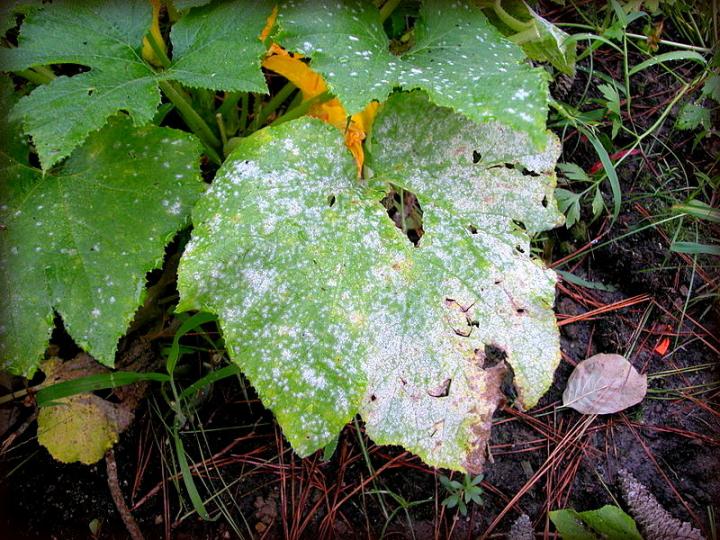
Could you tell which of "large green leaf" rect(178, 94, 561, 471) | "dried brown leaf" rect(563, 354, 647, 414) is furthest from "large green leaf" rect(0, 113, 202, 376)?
"dried brown leaf" rect(563, 354, 647, 414)

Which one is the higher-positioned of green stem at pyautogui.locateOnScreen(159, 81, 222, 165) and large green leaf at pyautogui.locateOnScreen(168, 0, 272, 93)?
large green leaf at pyautogui.locateOnScreen(168, 0, 272, 93)

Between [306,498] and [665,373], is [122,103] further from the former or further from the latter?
[665,373]

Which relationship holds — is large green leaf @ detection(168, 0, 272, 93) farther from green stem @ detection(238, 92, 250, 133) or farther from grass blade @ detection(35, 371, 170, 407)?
grass blade @ detection(35, 371, 170, 407)

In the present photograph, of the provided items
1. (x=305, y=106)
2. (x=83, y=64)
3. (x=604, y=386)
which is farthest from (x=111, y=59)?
(x=604, y=386)

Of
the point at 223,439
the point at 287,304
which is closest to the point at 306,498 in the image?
the point at 223,439

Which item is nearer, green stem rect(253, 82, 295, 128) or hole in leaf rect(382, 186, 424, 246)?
green stem rect(253, 82, 295, 128)

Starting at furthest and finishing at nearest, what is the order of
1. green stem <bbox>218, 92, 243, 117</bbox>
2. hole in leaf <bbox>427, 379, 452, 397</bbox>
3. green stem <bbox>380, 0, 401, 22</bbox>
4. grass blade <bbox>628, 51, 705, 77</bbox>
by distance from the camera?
grass blade <bbox>628, 51, 705, 77</bbox> → green stem <bbox>218, 92, 243, 117</bbox> → green stem <bbox>380, 0, 401, 22</bbox> → hole in leaf <bbox>427, 379, 452, 397</bbox>

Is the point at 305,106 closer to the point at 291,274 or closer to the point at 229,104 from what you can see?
the point at 229,104
